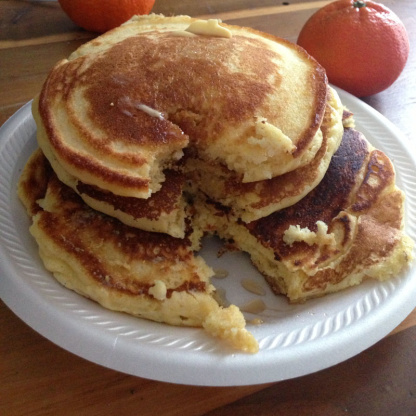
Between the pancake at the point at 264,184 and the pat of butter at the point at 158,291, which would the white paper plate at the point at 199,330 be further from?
the pancake at the point at 264,184

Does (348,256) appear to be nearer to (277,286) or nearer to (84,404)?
(277,286)

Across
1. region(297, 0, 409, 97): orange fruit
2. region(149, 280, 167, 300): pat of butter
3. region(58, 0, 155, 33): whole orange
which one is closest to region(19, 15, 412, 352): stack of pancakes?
region(149, 280, 167, 300): pat of butter

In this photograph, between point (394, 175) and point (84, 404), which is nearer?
point (84, 404)

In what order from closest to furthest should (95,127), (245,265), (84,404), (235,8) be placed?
(84,404) < (95,127) < (245,265) < (235,8)

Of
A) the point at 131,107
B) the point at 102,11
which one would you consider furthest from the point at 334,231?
the point at 102,11

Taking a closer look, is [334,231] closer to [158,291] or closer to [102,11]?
[158,291]

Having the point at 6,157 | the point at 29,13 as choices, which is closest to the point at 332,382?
the point at 6,157

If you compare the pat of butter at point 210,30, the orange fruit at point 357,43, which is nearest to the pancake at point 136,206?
the pat of butter at point 210,30
